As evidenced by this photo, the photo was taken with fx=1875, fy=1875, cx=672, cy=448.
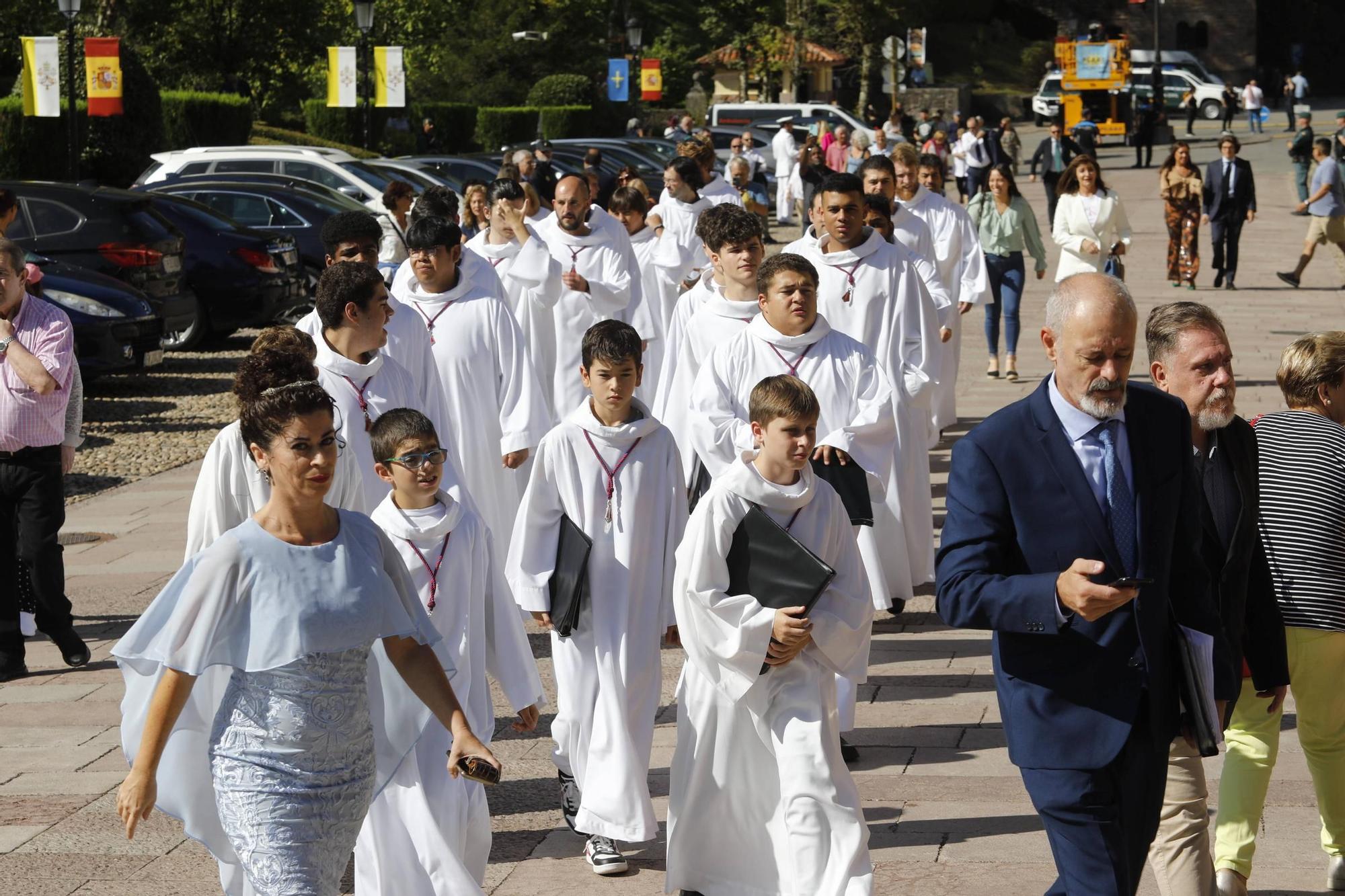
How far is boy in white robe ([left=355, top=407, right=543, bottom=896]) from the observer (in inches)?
203

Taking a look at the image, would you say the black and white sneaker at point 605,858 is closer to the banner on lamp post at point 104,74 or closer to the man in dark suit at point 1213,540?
the man in dark suit at point 1213,540

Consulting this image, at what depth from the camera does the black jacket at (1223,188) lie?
872 inches

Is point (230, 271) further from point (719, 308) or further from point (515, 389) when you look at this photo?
point (719, 308)

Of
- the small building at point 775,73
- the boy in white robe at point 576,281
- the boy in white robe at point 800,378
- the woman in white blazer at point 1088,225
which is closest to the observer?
the boy in white robe at point 800,378

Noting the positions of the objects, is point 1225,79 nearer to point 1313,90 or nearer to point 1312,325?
point 1313,90

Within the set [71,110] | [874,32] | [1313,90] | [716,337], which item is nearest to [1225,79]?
[1313,90]

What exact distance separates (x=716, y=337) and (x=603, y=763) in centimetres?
255

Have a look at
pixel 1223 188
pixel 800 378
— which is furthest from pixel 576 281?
pixel 1223 188

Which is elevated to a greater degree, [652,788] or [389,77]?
[389,77]

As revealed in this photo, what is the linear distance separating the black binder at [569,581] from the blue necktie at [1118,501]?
7.25ft

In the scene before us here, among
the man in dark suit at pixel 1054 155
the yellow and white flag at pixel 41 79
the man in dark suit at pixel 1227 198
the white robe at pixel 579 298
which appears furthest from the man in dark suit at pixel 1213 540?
the man in dark suit at pixel 1054 155

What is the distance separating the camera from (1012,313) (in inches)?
615

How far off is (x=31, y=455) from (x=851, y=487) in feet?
12.1

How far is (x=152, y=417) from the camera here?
15.8 m
